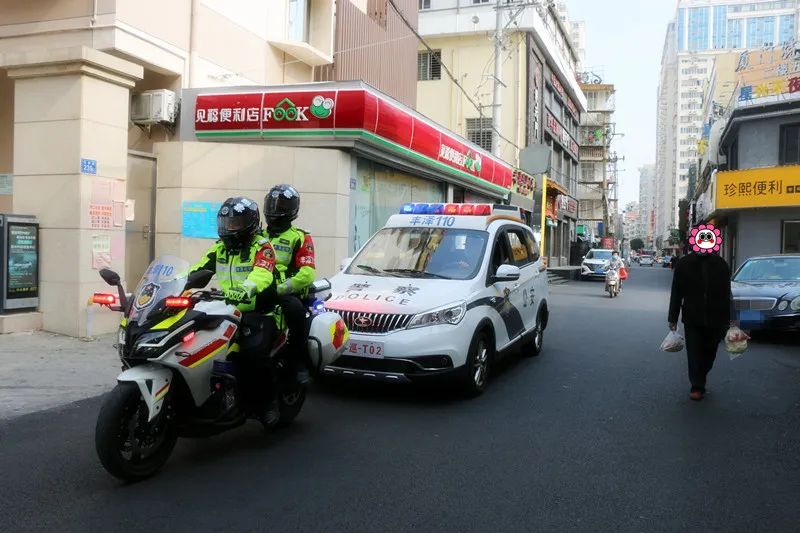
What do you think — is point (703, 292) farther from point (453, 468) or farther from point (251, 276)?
point (251, 276)

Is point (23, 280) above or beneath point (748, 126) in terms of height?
beneath

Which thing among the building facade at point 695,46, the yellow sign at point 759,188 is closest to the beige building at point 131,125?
the yellow sign at point 759,188

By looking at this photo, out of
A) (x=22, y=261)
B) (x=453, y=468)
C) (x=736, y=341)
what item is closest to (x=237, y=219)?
(x=453, y=468)

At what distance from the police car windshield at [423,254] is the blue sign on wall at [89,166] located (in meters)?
4.30

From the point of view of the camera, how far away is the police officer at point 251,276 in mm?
4758

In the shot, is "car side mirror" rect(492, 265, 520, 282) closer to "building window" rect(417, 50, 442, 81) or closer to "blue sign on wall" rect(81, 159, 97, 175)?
"blue sign on wall" rect(81, 159, 97, 175)

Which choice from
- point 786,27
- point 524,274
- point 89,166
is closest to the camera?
point 524,274

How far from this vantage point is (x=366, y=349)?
640 cm

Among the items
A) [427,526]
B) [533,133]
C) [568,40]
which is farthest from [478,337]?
[568,40]

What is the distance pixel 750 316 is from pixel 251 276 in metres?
9.56

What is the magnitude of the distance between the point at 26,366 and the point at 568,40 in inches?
1875

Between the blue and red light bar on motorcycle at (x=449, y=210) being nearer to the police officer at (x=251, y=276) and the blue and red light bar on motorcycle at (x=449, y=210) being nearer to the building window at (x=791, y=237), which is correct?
the police officer at (x=251, y=276)

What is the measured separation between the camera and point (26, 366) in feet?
25.2

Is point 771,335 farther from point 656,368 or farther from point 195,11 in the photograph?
point 195,11
